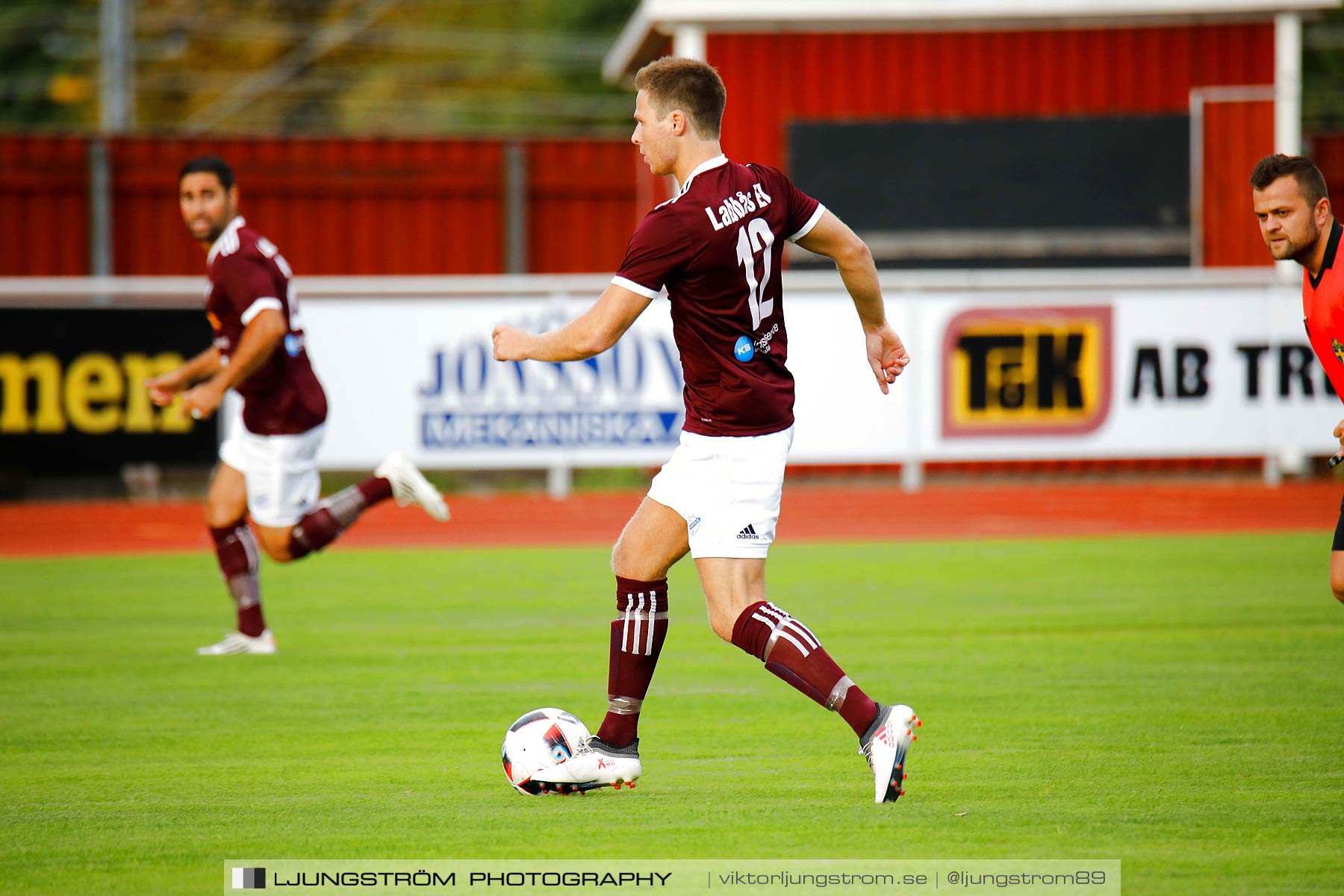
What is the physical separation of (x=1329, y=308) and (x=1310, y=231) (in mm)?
281

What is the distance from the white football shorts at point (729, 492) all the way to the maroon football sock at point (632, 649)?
308 mm

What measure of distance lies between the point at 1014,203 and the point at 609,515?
272 inches

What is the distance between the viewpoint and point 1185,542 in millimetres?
13242

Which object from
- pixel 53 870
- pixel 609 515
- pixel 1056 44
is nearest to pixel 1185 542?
pixel 609 515

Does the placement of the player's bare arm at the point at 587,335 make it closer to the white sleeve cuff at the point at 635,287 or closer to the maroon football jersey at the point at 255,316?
the white sleeve cuff at the point at 635,287

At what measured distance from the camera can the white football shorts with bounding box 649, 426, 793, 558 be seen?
5281mm

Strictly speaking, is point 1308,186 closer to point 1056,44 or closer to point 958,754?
point 958,754

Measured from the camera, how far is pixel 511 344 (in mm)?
5066

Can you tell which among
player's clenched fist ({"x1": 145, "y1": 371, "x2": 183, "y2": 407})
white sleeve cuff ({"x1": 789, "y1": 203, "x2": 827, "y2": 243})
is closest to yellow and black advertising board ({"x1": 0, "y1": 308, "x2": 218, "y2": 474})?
player's clenched fist ({"x1": 145, "y1": 371, "x2": 183, "y2": 407})

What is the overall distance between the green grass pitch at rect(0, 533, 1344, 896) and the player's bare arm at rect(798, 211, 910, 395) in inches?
56.0

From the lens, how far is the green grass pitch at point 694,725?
4.85m

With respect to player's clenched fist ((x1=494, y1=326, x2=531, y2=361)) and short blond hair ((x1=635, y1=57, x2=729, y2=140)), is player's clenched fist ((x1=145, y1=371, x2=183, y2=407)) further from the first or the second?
short blond hair ((x1=635, y1=57, x2=729, y2=140))

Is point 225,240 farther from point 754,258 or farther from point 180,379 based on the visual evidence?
point 754,258

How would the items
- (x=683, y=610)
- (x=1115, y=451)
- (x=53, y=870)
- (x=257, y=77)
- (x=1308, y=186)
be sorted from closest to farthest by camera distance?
(x=53, y=870) → (x=1308, y=186) → (x=683, y=610) → (x=1115, y=451) → (x=257, y=77)
